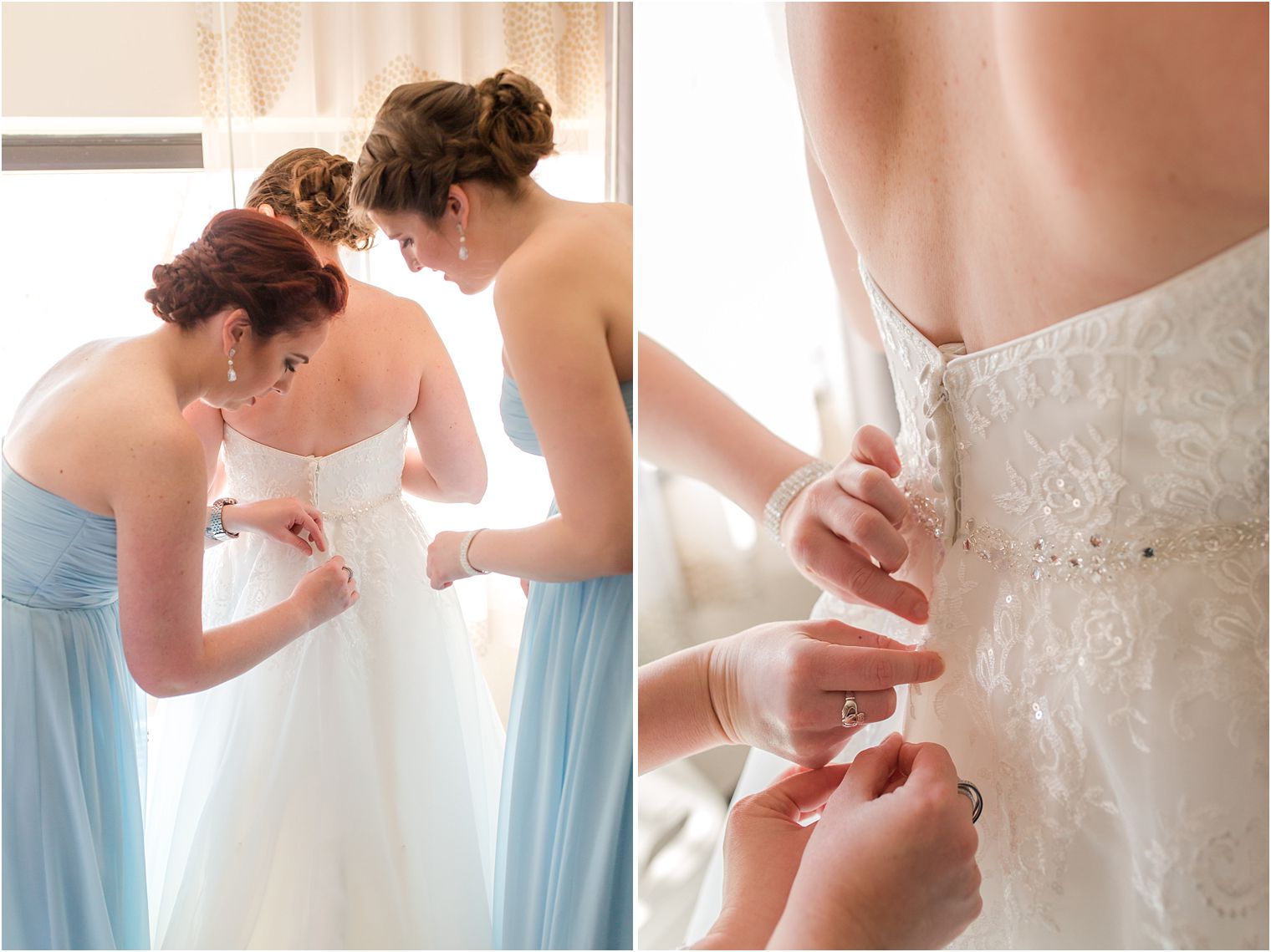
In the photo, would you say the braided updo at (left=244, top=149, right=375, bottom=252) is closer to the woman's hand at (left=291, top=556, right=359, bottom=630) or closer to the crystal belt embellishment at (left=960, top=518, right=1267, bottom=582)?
the woman's hand at (left=291, top=556, right=359, bottom=630)

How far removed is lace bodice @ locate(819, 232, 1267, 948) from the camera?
0.54m

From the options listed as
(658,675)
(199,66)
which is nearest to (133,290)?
(199,66)

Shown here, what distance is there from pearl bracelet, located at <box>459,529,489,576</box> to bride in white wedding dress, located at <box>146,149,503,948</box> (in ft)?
0.09

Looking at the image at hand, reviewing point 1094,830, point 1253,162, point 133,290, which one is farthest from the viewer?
point 133,290

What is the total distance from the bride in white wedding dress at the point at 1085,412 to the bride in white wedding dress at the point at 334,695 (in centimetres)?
37

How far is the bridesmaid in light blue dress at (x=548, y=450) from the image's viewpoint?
0.74 m

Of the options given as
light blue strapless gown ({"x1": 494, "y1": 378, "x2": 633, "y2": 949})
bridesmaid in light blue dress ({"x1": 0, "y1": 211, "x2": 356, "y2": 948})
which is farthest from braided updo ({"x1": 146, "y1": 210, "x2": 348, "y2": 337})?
light blue strapless gown ({"x1": 494, "y1": 378, "x2": 633, "y2": 949})

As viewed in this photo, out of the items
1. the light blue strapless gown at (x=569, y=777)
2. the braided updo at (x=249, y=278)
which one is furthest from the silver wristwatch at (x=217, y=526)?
the light blue strapless gown at (x=569, y=777)

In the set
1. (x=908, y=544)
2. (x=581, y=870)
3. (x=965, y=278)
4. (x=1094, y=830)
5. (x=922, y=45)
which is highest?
Result: (x=922, y=45)

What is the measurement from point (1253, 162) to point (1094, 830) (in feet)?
1.29

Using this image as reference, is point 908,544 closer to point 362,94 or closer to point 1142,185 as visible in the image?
point 1142,185

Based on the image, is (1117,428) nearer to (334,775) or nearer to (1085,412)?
(1085,412)

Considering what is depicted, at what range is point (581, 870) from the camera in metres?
0.80

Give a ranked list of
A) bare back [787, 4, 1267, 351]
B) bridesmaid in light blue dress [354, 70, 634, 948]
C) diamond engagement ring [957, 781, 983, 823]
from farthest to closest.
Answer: bridesmaid in light blue dress [354, 70, 634, 948]
diamond engagement ring [957, 781, 983, 823]
bare back [787, 4, 1267, 351]
